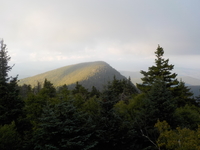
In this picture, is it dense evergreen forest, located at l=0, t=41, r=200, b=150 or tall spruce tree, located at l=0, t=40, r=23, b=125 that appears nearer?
dense evergreen forest, located at l=0, t=41, r=200, b=150

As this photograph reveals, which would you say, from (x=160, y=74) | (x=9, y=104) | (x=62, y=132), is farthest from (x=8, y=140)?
(x=160, y=74)

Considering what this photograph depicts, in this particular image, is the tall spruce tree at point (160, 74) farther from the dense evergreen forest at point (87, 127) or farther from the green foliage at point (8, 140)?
the green foliage at point (8, 140)

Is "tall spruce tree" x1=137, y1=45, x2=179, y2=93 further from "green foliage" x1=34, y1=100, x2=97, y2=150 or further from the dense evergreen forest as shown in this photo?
"green foliage" x1=34, y1=100, x2=97, y2=150

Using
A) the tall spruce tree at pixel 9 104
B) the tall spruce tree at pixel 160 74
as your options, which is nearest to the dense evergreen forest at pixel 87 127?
the tall spruce tree at pixel 9 104

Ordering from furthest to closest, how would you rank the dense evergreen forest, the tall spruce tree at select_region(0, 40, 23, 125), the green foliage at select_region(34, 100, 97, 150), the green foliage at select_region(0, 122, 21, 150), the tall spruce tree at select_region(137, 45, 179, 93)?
the tall spruce tree at select_region(137, 45, 179, 93) → the tall spruce tree at select_region(0, 40, 23, 125) → the green foliage at select_region(34, 100, 97, 150) → the dense evergreen forest → the green foliage at select_region(0, 122, 21, 150)

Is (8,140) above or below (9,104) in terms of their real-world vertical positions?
A: below

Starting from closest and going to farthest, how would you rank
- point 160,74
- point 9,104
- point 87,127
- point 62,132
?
point 62,132 < point 87,127 < point 9,104 < point 160,74

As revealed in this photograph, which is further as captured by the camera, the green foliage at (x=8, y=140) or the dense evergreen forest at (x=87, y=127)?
the dense evergreen forest at (x=87, y=127)

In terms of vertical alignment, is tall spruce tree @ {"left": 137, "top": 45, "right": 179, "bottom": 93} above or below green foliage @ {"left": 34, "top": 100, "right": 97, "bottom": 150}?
above

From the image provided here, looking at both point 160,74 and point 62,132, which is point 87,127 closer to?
point 62,132

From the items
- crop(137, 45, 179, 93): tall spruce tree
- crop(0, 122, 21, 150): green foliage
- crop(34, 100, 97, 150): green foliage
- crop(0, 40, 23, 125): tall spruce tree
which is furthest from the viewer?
crop(137, 45, 179, 93): tall spruce tree

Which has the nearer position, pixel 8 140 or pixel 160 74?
pixel 8 140

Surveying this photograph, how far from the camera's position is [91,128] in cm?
992

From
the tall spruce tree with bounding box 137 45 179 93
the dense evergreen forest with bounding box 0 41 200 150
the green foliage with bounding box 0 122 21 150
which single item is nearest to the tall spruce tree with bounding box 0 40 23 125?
the dense evergreen forest with bounding box 0 41 200 150
